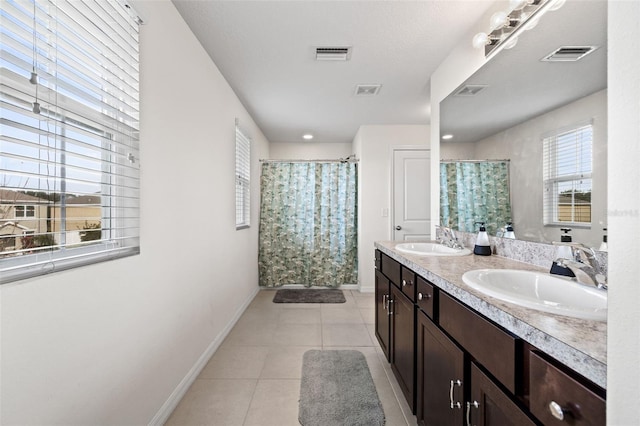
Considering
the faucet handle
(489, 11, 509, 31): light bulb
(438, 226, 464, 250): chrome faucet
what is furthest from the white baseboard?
(489, 11, 509, 31): light bulb

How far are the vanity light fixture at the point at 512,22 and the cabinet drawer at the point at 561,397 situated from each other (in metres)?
1.46

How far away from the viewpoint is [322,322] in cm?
282

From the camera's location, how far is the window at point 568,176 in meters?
1.08

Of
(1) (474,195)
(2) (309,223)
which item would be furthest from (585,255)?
(2) (309,223)

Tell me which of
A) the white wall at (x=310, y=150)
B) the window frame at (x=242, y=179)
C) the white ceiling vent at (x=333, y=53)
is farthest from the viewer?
the white wall at (x=310, y=150)

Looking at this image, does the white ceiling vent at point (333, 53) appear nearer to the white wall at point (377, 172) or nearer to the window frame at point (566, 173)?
the window frame at point (566, 173)

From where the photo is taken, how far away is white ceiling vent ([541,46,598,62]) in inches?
41.4

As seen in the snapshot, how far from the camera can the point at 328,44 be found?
1.90 meters

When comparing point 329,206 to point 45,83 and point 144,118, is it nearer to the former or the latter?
point 144,118

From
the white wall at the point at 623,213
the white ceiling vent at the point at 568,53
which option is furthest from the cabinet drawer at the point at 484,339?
the white ceiling vent at the point at 568,53

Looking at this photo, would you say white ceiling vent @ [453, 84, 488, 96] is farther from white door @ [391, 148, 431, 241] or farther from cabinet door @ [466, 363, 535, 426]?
white door @ [391, 148, 431, 241]

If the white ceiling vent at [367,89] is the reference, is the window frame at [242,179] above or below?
below

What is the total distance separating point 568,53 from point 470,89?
68 cm

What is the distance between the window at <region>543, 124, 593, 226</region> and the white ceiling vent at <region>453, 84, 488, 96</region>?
0.62 meters
